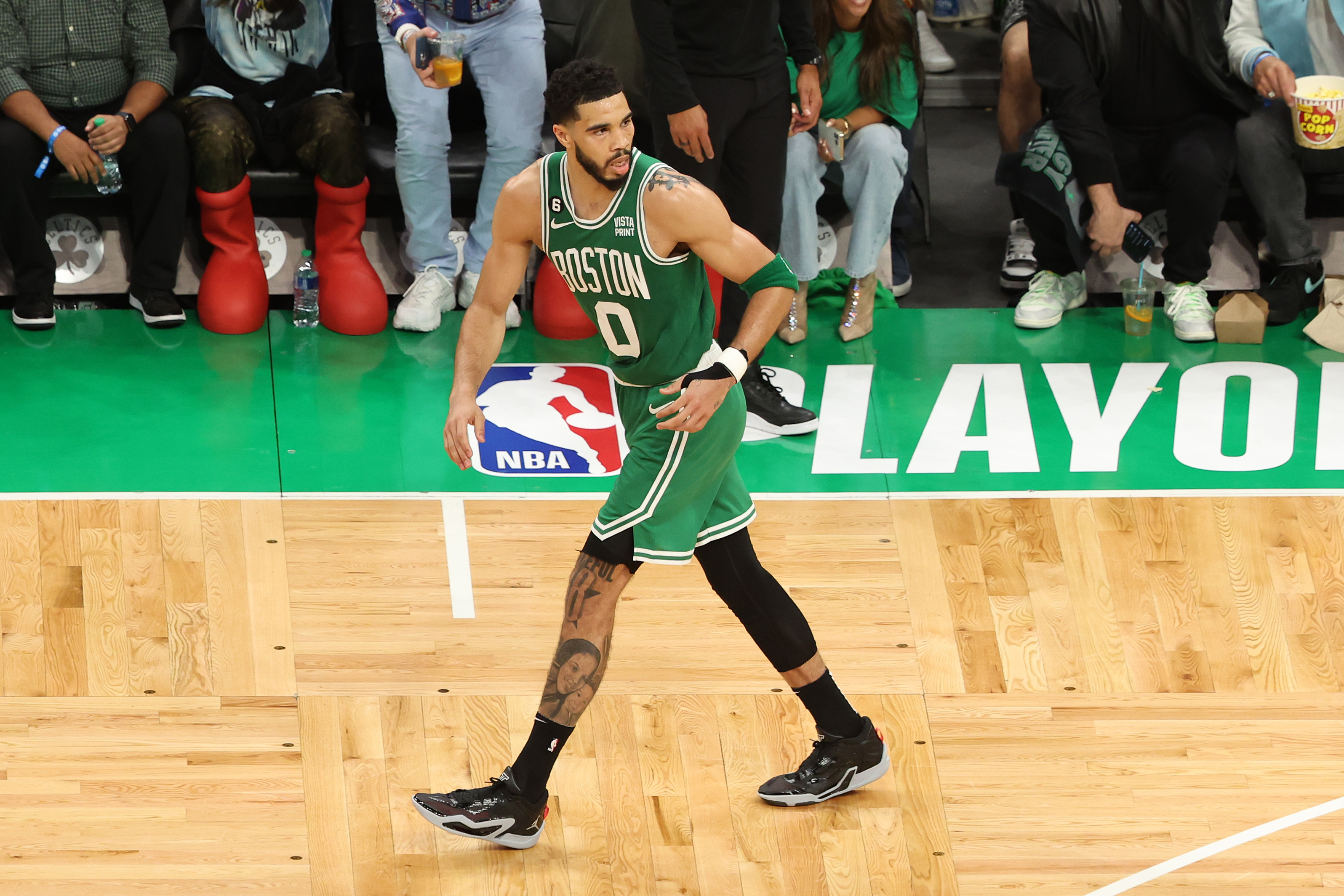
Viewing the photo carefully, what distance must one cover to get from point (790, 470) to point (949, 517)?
21.6 inches

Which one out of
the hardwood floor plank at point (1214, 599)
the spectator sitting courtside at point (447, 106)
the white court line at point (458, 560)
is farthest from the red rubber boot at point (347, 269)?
the hardwood floor plank at point (1214, 599)

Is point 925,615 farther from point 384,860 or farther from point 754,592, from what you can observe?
point 384,860

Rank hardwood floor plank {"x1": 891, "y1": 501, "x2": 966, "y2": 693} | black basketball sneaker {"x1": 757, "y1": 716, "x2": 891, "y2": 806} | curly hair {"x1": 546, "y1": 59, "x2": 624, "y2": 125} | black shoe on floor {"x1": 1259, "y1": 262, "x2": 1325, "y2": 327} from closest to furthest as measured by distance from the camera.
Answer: curly hair {"x1": 546, "y1": 59, "x2": 624, "y2": 125} → black basketball sneaker {"x1": 757, "y1": 716, "x2": 891, "y2": 806} → hardwood floor plank {"x1": 891, "y1": 501, "x2": 966, "y2": 693} → black shoe on floor {"x1": 1259, "y1": 262, "x2": 1325, "y2": 327}

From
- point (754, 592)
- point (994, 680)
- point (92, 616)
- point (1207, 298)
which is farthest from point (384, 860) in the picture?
point (1207, 298)

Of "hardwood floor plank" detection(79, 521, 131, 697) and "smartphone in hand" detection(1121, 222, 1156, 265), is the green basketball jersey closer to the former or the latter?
"hardwood floor plank" detection(79, 521, 131, 697)

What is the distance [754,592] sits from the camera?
377 cm

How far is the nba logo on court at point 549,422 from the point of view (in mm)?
5402

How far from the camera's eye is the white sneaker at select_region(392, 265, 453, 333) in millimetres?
6121

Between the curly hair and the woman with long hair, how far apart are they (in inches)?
96.6

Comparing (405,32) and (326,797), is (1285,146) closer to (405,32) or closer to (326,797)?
(405,32)

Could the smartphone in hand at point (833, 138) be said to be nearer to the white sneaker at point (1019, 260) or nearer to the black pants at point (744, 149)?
the black pants at point (744, 149)

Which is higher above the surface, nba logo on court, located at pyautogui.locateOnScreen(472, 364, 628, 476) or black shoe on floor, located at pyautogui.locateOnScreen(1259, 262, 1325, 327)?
black shoe on floor, located at pyautogui.locateOnScreen(1259, 262, 1325, 327)

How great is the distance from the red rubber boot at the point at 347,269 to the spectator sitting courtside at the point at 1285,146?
3.14 metres

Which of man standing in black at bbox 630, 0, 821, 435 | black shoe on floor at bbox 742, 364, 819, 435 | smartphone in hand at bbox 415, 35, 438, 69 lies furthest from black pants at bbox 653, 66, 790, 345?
smartphone in hand at bbox 415, 35, 438, 69
